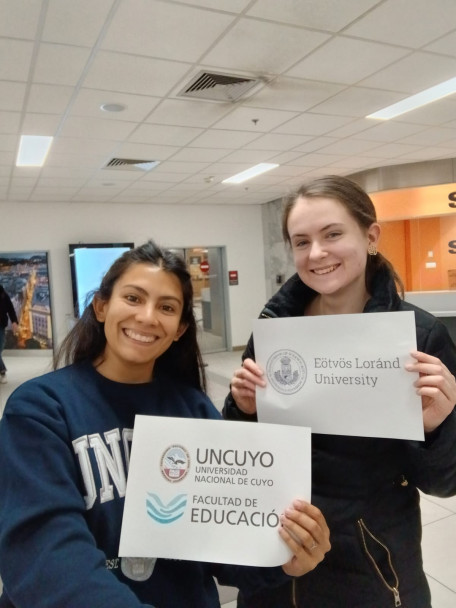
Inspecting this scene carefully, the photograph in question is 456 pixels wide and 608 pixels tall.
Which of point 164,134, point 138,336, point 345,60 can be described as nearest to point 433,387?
point 138,336

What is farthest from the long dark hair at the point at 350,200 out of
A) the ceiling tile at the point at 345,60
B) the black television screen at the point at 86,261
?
the black television screen at the point at 86,261

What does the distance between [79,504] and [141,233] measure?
8.20m

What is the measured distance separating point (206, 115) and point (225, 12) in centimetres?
162

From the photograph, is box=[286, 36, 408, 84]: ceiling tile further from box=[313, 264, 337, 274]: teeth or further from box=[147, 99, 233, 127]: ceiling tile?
box=[313, 264, 337, 274]: teeth

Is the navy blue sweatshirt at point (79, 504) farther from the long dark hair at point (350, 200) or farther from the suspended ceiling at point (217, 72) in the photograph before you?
the suspended ceiling at point (217, 72)

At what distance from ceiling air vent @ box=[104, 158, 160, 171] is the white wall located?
217 centimetres

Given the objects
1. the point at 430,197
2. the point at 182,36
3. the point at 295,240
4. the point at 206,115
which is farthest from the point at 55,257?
the point at 295,240

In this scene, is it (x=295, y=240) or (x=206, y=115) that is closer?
(x=295, y=240)

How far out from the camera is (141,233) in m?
8.73

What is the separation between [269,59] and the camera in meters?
3.14

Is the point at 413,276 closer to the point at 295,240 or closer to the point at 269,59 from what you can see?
the point at 269,59

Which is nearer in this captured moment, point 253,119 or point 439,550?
point 439,550

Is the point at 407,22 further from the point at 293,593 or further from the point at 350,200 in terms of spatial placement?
the point at 293,593

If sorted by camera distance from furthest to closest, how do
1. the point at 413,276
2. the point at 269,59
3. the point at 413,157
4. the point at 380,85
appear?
the point at 413,276 → the point at 413,157 → the point at 380,85 → the point at 269,59
